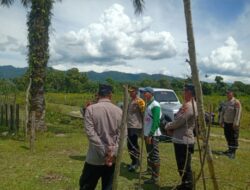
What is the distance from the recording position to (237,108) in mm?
10352

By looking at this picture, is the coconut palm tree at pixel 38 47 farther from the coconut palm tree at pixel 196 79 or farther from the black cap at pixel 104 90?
the coconut palm tree at pixel 196 79

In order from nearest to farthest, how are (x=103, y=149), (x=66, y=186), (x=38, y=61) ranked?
1. (x=103, y=149)
2. (x=66, y=186)
3. (x=38, y=61)

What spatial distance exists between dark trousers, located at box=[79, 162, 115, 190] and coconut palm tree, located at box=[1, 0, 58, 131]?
9.96 metres

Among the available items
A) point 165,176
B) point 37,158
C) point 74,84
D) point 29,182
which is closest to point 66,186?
point 29,182

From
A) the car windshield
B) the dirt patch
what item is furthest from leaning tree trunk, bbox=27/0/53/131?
the dirt patch

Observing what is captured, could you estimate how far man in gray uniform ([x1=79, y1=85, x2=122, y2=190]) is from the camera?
16.3ft

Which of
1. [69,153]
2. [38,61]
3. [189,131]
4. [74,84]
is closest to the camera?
[189,131]

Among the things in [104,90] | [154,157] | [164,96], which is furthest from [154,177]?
[164,96]

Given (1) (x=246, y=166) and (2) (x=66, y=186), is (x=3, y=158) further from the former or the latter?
(1) (x=246, y=166)

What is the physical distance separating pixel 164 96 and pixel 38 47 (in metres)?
5.22

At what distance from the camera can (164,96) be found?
1606cm

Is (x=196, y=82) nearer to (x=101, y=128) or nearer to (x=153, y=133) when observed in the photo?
(x=101, y=128)

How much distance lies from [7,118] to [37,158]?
286 inches

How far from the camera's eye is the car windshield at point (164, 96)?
15.9 metres
